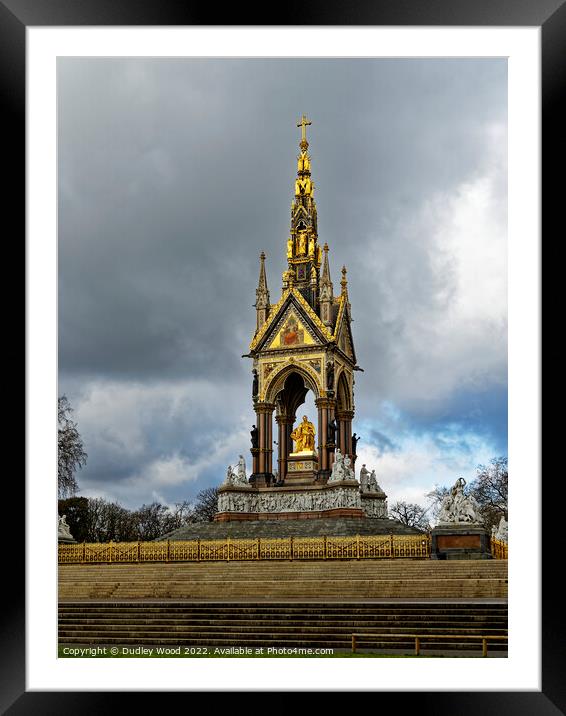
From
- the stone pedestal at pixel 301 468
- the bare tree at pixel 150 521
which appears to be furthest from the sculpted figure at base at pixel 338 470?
the bare tree at pixel 150 521

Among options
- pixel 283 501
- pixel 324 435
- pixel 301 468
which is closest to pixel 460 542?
pixel 283 501

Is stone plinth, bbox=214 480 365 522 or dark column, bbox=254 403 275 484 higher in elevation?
dark column, bbox=254 403 275 484

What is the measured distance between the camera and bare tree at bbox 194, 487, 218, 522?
59062 millimetres

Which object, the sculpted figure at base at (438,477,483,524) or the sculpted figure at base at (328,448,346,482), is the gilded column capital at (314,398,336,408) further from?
the sculpted figure at base at (438,477,483,524)

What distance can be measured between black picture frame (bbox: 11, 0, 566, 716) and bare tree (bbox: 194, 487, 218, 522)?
5029 cm

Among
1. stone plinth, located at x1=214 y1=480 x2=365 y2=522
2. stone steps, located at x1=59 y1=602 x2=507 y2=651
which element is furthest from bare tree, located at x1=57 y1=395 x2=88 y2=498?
stone steps, located at x1=59 y1=602 x2=507 y2=651

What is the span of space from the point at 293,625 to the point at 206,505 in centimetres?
4677

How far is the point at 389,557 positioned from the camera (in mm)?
23859
